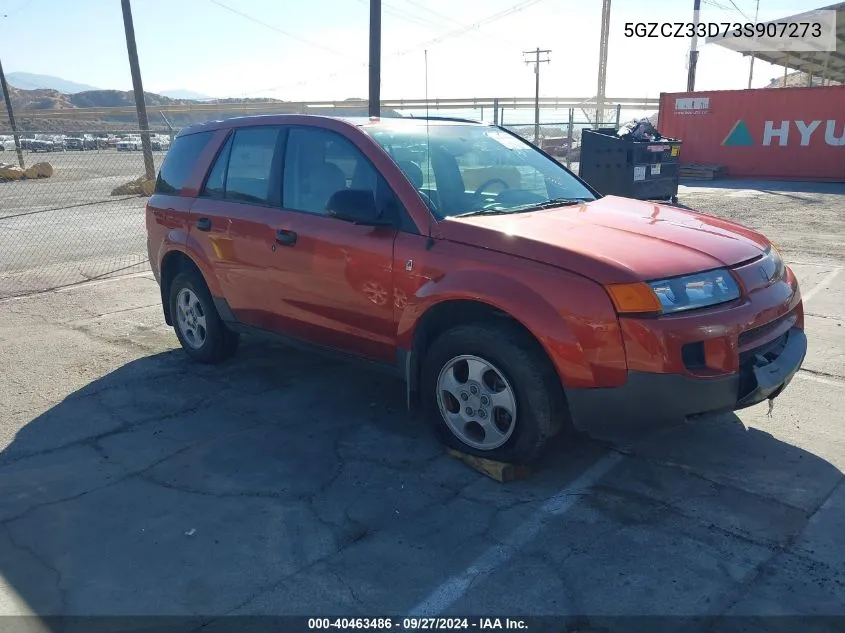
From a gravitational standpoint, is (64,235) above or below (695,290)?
below

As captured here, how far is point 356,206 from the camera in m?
3.75

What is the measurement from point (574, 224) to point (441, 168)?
35.5 inches

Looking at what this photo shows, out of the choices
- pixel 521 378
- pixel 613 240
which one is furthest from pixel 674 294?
pixel 521 378

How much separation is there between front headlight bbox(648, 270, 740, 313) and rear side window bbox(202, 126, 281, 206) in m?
2.58

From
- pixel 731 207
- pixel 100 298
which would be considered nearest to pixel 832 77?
pixel 731 207

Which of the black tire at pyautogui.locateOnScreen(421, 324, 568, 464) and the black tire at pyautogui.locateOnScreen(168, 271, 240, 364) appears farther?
the black tire at pyautogui.locateOnScreen(168, 271, 240, 364)

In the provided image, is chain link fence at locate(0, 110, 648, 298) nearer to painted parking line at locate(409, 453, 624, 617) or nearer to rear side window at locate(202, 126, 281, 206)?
rear side window at locate(202, 126, 281, 206)

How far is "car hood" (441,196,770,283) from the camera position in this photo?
10.5 feet

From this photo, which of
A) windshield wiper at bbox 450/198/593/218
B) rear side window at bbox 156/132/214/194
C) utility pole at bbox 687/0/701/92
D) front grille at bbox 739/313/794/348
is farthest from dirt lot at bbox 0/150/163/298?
utility pole at bbox 687/0/701/92

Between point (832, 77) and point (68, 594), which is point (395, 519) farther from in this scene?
point (832, 77)

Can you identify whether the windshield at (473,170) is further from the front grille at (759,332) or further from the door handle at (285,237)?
the front grille at (759,332)

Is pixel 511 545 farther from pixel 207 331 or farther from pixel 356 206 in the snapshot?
pixel 207 331

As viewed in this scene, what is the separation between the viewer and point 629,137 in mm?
12250

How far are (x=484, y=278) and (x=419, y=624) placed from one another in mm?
1627
